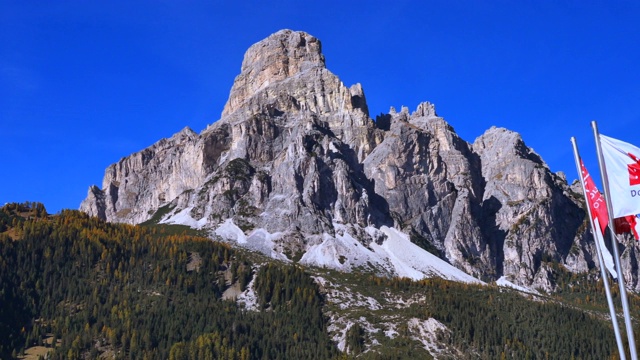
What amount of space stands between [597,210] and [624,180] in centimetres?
206

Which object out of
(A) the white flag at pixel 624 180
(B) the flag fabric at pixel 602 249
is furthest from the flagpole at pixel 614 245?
(B) the flag fabric at pixel 602 249

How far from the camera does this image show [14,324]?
7579 inches

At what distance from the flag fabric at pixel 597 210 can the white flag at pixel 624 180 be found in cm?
67

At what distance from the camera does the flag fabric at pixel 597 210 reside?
31609 mm

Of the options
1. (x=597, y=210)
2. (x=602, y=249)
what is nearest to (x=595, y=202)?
(x=597, y=210)

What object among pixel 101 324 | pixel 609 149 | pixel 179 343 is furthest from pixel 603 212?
→ pixel 101 324

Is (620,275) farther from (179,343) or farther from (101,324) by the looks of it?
(101,324)

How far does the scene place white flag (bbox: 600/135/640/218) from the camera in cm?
3066

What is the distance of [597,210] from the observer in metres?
32.2

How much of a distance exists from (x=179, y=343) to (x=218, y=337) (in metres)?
10.5

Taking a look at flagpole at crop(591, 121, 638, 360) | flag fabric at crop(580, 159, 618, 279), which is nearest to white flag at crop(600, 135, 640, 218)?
flagpole at crop(591, 121, 638, 360)

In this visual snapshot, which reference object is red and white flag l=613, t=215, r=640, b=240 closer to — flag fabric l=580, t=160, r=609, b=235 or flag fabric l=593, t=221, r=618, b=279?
flag fabric l=580, t=160, r=609, b=235

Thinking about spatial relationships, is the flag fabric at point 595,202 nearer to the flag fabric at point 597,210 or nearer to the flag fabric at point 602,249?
the flag fabric at point 597,210

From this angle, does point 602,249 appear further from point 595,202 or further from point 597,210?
point 595,202
